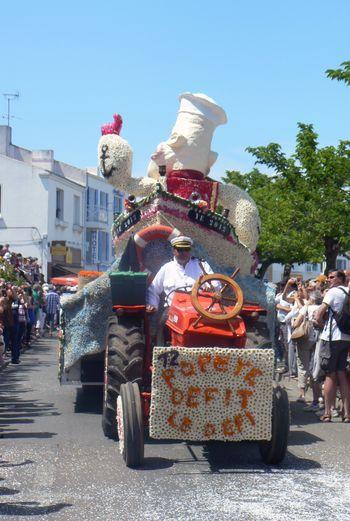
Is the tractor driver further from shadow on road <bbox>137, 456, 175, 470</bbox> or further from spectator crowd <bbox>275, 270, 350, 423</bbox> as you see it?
spectator crowd <bbox>275, 270, 350, 423</bbox>

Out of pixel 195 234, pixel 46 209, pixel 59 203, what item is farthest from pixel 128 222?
pixel 59 203

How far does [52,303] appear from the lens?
3291cm

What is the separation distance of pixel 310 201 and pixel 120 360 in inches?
600

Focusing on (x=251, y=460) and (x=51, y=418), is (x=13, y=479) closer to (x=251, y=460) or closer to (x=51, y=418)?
(x=251, y=460)

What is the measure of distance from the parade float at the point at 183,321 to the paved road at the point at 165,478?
0.31 metres

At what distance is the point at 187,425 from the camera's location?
7926 mm

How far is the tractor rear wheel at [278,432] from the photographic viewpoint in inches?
321

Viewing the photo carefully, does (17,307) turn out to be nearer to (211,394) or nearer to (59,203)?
(211,394)

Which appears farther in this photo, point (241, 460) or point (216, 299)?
point (241, 460)

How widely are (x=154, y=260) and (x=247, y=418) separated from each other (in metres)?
3.19

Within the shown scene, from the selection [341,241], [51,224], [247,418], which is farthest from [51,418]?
[51,224]

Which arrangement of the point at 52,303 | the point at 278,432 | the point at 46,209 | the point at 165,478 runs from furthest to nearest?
the point at 46,209
the point at 52,303
the point at 278,432
the point at 165,478

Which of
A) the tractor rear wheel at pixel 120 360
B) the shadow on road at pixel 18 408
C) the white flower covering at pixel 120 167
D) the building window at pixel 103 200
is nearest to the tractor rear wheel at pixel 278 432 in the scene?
the tractor rear wheel at pixel 120 360

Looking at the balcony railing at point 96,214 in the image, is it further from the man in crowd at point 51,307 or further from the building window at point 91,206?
the man in crowd at point 51,307
